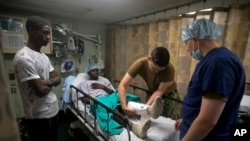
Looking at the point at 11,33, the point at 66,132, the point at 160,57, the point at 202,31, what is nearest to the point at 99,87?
the point at 66,132

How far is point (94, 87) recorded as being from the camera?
2.66 m

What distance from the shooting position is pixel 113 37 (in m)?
3.48

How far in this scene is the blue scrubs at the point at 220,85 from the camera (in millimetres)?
785

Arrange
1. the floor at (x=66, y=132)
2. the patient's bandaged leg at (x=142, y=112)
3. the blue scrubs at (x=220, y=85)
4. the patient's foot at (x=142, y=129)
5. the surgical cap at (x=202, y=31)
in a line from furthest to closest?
the floor at (x=66, y=132) < the patient's bandaged leg at (x=142, y=112) < the patient's foot at (x=142, y=129) < the surgical cap at (x=202, y=31) < the blue scrubs at (x=220, y=85)

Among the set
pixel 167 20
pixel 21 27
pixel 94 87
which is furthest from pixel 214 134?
pixel 21 27

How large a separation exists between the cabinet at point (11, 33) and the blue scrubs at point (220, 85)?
112 inches

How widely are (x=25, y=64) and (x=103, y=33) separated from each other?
279 centimetres

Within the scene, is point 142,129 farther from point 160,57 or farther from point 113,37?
point 113,37

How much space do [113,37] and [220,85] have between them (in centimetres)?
A: 292

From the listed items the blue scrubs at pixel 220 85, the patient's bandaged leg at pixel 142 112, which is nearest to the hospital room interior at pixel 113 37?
the patient's bandaged leg at pixel 142 112

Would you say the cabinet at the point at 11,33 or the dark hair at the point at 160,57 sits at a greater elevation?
the cabinet at the point at 11,33

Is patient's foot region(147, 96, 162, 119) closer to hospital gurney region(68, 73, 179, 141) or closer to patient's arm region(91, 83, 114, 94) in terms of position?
hospital gurney region(68, 73, 179, 141)

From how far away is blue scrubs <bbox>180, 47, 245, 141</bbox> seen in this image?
0.79m

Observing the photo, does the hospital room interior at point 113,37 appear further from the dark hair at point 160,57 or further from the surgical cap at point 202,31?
the surgical cap at point 202,31
